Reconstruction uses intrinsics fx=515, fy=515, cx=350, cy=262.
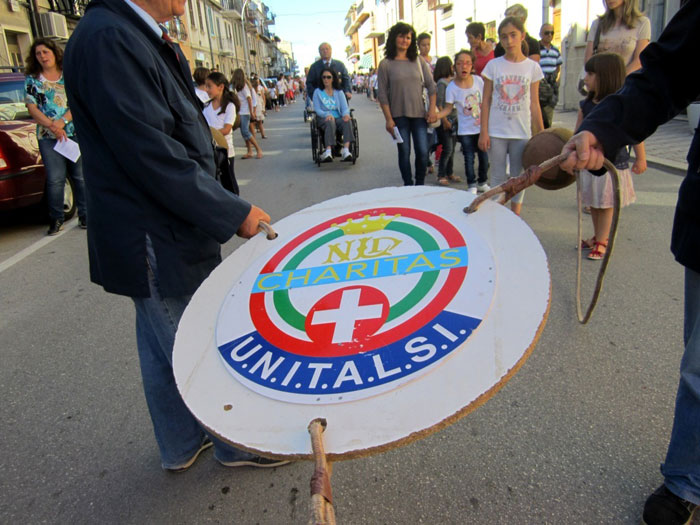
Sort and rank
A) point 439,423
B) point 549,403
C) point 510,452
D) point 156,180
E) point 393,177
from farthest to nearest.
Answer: point 393,177 → point 549,403 → point 510,452 → point 156,180 → point 439,423

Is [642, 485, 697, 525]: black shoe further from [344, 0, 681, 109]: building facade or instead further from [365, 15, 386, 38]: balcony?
[365, 15, 386, 38]: balcony

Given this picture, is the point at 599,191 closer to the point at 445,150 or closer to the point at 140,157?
the point at 445,150

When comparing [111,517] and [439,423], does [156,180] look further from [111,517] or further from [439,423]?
[111,517]


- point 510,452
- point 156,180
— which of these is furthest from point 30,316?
point 510,452

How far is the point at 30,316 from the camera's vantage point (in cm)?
387

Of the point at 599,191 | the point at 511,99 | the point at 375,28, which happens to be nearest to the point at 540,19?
the point at 511,99

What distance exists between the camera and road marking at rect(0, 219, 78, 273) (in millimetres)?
5035

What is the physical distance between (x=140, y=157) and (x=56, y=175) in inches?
194

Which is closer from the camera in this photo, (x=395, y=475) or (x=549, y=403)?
(x=395, y=475)

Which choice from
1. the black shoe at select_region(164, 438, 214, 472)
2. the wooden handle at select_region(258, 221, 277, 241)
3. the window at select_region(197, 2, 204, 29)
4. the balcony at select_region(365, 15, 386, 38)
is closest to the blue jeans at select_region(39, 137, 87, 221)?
the black shoe at select_region(164, 438, 214, 472)

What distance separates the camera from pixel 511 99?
15.0 ft

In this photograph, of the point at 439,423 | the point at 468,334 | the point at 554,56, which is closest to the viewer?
the point at 439,423

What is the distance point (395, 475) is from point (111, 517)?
1.12 meters

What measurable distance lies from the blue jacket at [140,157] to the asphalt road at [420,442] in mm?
916
